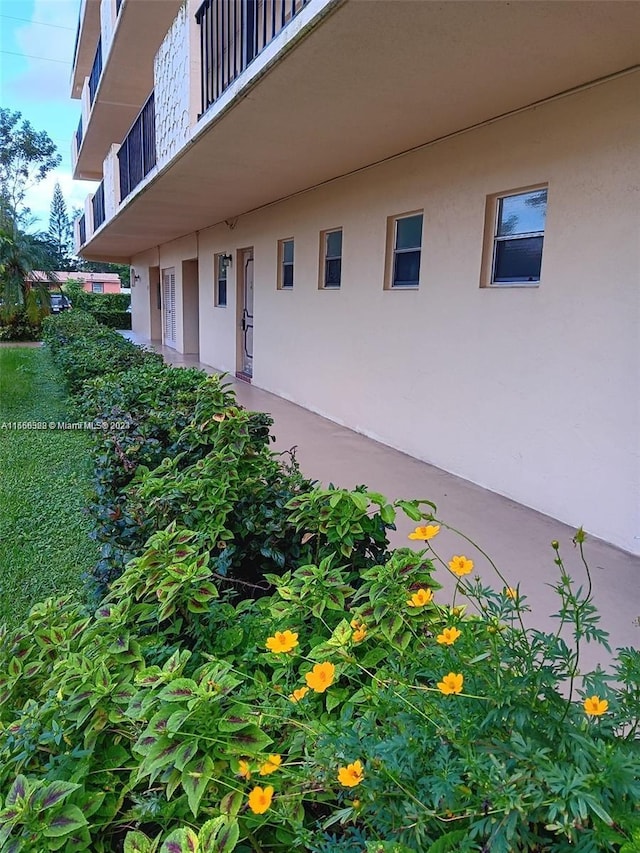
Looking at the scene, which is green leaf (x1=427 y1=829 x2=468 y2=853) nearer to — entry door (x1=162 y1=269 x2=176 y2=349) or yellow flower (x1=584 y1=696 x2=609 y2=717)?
yellow flower (x1=584 y1=696 x2=609 y2=717)

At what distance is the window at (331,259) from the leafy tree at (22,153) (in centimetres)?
3598

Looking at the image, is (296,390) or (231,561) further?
(296,390)

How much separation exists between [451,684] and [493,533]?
3166 millimetres

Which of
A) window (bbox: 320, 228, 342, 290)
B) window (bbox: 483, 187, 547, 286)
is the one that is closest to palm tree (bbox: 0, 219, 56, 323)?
window (bbox: 320, 228, 342, 290)

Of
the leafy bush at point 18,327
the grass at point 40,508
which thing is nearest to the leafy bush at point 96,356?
the grass at point 40,508

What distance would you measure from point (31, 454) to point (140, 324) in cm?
1737

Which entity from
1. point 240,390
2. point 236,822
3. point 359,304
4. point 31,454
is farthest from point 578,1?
point 240,390

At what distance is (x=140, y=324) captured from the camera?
882 inches

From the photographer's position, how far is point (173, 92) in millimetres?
6191

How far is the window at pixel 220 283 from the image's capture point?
12.4 m

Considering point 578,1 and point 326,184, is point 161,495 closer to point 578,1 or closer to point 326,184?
point 578,1

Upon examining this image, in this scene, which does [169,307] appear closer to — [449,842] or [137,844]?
[137,844]

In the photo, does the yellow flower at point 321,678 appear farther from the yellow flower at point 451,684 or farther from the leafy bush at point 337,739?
the yellow flower at point 451,684

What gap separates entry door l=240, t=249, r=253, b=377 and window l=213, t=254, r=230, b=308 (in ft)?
3.92
